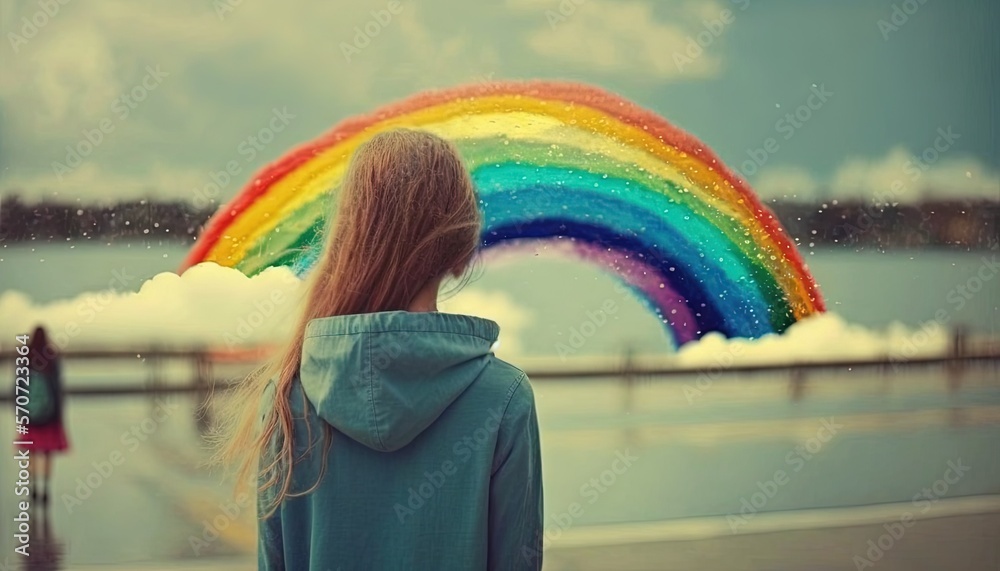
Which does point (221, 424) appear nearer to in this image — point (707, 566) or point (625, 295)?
point (625, 295)

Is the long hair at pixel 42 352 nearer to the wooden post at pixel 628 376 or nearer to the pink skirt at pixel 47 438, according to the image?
the pink skirt at pixel 47 438

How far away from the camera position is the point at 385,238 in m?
1.35

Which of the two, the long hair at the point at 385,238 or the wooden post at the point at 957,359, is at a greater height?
the long hair at the point at 385,238

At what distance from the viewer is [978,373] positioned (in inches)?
132

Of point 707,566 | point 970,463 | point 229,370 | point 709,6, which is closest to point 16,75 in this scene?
point 229,370

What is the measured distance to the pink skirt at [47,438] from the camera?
2.82m

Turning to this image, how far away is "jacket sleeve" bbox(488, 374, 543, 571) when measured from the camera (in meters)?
1.31

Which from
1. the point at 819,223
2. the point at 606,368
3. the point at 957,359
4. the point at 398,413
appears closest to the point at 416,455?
Answer: the point at 398,413

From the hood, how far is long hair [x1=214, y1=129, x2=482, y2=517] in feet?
0.17

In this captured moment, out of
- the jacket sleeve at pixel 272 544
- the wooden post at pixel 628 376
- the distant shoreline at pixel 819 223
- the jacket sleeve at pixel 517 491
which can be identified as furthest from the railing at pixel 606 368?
the jacket sleeve at pixel 517 491

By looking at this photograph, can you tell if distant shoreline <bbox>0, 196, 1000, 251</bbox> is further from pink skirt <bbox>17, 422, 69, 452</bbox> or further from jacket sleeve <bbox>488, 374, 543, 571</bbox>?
jacket sleeve <bbox>488, 374, 543, 571</bbox>

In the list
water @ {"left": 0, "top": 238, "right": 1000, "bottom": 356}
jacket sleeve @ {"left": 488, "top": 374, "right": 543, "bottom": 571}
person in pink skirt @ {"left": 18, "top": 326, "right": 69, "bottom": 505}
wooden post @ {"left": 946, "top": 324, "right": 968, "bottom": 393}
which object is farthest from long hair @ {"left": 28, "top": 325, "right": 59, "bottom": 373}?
wooden post @ {"left": 946, "top": 324, "right": 968, "bottom": 393}

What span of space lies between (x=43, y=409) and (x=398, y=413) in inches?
75.1

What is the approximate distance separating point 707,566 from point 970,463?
0.93 meters
